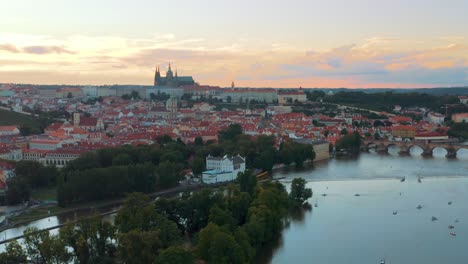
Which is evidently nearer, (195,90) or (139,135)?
(139,135)

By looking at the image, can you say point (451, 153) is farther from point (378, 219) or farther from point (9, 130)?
point (9, 130)

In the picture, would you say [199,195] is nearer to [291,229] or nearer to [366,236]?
[291,229]

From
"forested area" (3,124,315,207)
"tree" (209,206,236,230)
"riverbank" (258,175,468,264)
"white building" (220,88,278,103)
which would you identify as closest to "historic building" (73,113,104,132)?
"forested area" (3,124,315,207)

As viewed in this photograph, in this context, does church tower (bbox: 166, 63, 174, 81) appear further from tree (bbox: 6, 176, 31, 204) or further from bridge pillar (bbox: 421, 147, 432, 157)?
tree (bbox: 6, 176, 31, 204)

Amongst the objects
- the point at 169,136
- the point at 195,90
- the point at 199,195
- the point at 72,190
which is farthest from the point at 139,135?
the point at 195,90

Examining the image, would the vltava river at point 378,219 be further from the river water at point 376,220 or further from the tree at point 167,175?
the tree at point 167,175

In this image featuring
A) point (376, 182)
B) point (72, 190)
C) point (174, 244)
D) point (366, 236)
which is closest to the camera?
point (174, 244)
